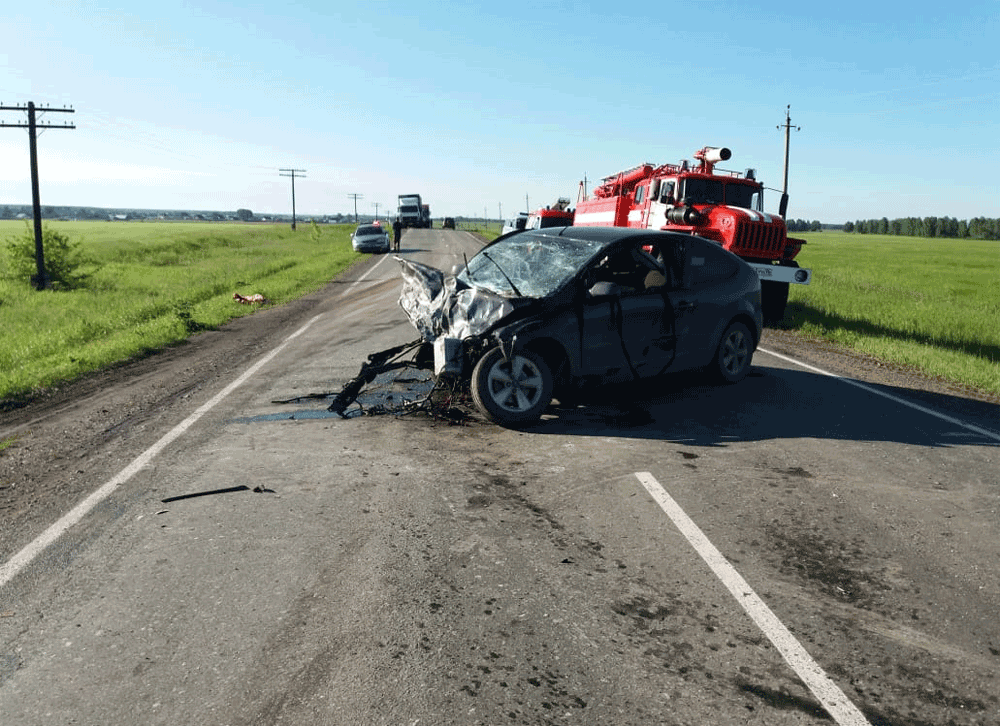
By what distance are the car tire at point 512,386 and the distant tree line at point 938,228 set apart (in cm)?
14305

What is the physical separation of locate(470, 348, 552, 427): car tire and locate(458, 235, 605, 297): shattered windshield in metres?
0.77

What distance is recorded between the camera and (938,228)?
135500 mm

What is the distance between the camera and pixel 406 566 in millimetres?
4246

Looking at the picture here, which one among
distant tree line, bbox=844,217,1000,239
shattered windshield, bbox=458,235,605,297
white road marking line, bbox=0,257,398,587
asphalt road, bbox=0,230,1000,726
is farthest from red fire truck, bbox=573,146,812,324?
distant tree line, bbox=844,217,1000,239

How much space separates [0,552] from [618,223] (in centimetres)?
1651

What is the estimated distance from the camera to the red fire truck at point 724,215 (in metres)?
14.9

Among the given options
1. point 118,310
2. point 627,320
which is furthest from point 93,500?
point 118,310

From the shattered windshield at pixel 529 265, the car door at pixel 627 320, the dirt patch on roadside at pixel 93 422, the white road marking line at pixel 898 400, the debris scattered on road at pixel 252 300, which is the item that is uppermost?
the shattered windshield at pixel 529 265

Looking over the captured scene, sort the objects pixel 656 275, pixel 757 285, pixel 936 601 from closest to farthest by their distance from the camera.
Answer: pixel 936 601
pixel 656 275
pixel 757 285

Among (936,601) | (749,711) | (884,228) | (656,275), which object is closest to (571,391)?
(656,275)

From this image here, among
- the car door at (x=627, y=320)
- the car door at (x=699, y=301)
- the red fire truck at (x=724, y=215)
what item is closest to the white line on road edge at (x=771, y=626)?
the car door at (x=627, y=320)

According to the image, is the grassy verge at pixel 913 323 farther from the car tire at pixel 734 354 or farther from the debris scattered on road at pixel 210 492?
the debris scattered on road at pixel 210 492

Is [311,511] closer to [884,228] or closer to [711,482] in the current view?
[711,482]

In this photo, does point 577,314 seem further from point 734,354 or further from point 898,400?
point 898,400
